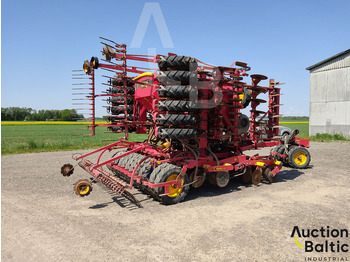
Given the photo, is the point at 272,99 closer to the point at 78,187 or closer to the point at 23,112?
the point at 78,187

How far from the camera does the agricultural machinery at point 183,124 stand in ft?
20.2

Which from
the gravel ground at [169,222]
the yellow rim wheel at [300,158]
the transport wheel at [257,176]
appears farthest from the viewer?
the yellow rim wheel at [300,158]

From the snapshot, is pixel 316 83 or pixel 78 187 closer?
pixel 78 187

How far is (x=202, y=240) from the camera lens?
14.5ft

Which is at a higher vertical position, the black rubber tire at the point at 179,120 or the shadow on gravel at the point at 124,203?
the black rubber tire at the point at 179,120

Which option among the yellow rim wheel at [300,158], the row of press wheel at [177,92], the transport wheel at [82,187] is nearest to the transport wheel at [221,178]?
the row of press wheel at [177,92]

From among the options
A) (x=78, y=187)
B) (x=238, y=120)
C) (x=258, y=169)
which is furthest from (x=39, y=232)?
(x=258, y=169)

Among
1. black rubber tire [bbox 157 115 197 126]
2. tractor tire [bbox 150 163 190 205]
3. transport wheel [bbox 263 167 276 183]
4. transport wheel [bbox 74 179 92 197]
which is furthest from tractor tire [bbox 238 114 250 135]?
transport wheel [bbox 74 179 92 197]

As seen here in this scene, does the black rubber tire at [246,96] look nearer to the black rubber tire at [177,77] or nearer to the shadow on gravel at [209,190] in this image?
the black rubber tire at [177,77]

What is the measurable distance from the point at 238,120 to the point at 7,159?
456 inches

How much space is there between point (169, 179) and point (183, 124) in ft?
4.38

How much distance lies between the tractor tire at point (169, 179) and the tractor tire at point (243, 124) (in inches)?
92.3

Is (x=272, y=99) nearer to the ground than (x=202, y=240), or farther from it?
farther from it

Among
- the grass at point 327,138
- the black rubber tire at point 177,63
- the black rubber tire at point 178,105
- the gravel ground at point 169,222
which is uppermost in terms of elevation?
the black rubber tire at point 177,63
